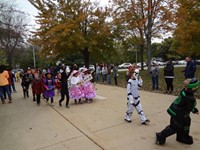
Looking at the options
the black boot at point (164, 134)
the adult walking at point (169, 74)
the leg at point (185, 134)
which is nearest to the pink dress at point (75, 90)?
the adult walking at point (169, 74)

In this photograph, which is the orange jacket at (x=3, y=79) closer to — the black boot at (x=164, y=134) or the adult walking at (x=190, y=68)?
the black boot at (x=164, y=134)

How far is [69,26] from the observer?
1931cm

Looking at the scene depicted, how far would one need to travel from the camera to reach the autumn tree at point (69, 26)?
1975 centimetres

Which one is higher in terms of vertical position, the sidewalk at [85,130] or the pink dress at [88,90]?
the pink dress at [88,90]

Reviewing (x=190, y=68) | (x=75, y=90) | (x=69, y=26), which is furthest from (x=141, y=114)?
(x=69, y=26)

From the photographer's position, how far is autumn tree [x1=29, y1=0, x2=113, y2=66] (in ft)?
64.8

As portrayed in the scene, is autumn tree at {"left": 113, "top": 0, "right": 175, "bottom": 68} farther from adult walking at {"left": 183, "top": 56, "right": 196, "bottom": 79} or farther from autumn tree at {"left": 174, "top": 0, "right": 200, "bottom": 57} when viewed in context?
adult walking at {"left": 183, "top": 56, "right": 196, "bottom": 79}

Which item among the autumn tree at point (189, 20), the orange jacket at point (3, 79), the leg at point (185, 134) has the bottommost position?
the leg at point (185, 134)

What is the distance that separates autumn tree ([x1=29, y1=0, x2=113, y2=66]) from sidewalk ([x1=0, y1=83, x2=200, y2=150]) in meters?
13.2

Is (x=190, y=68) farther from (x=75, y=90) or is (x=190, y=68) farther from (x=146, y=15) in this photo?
(x=146, y=15)

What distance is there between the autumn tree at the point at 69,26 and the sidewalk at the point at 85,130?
1323 centimetres

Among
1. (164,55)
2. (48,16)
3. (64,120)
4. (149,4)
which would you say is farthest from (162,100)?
(164,55)

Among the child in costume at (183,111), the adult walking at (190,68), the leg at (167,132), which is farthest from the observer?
the adult walking at (190,68)

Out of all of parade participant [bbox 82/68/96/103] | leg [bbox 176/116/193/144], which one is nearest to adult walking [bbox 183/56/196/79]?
parade participant [bbox 82/68/96/103]
